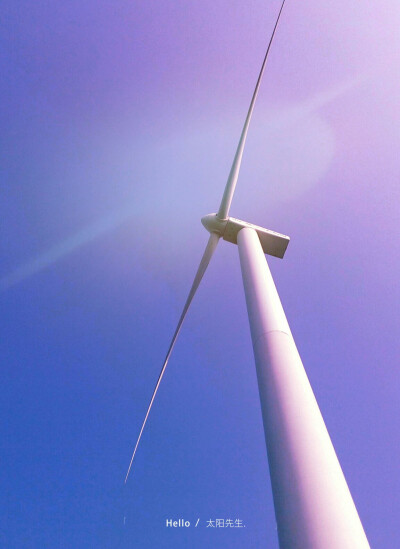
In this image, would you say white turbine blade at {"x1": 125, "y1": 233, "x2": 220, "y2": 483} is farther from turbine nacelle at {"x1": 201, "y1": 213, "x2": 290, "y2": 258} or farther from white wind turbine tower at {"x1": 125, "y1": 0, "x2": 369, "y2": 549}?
white wind turbine tower at {"x1": 125, "y1": 0, "x2": 369, "y2": 549}

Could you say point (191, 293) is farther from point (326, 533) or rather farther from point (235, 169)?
point (326, 533)

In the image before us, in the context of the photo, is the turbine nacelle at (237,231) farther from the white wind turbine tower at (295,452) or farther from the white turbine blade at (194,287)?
the white wind turbine tower at (295,452)

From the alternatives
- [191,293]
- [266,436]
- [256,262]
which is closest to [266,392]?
[266,436]

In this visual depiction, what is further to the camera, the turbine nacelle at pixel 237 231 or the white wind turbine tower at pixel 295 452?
the turbine nacelle at pixel 237 231

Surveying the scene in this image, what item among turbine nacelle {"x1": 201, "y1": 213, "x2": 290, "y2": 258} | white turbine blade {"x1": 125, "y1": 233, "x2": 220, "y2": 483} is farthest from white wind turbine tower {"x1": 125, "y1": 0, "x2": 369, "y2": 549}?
turbine nacelle {"x1": 201, "y1": 213, "x2": 290, "y2": 258}

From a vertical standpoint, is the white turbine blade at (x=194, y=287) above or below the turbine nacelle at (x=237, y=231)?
below

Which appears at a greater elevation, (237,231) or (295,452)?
(237,231)

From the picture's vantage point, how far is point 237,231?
1318cm

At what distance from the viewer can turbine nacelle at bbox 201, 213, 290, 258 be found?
13.2 m

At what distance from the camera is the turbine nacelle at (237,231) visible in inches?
519

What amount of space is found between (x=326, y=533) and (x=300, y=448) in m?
0.93

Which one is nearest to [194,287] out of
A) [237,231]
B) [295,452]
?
[237,231]

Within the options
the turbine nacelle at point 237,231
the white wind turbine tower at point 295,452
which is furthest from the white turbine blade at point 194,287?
the white wind turbine tower at point 295,452

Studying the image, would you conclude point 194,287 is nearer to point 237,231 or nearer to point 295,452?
point 237,231
